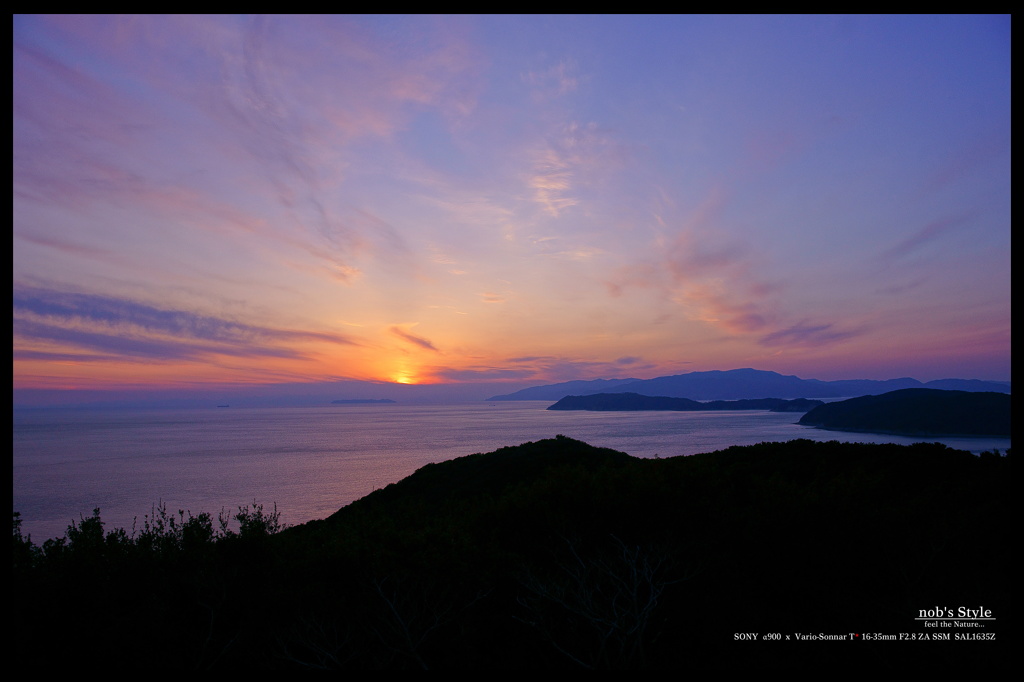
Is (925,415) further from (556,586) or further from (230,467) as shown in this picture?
(230,467)

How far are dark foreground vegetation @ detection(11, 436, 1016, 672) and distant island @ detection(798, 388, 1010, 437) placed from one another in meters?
120

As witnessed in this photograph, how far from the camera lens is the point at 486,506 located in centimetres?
1631

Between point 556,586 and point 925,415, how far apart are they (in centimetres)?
14340

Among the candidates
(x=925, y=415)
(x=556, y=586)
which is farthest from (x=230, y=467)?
(x=925, y=415)

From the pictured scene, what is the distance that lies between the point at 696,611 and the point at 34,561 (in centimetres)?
1399

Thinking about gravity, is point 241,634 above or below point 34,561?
below

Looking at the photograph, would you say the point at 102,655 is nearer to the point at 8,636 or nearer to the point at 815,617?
the point at 8,636

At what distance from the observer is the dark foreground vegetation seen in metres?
8.25

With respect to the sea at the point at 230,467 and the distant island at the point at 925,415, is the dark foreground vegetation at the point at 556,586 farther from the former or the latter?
the distant island at the point at 925,415

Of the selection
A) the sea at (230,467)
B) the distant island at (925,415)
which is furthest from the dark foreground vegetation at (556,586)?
the distant island at (925,415)

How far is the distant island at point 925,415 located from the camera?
335 ft

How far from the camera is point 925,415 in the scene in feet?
372
